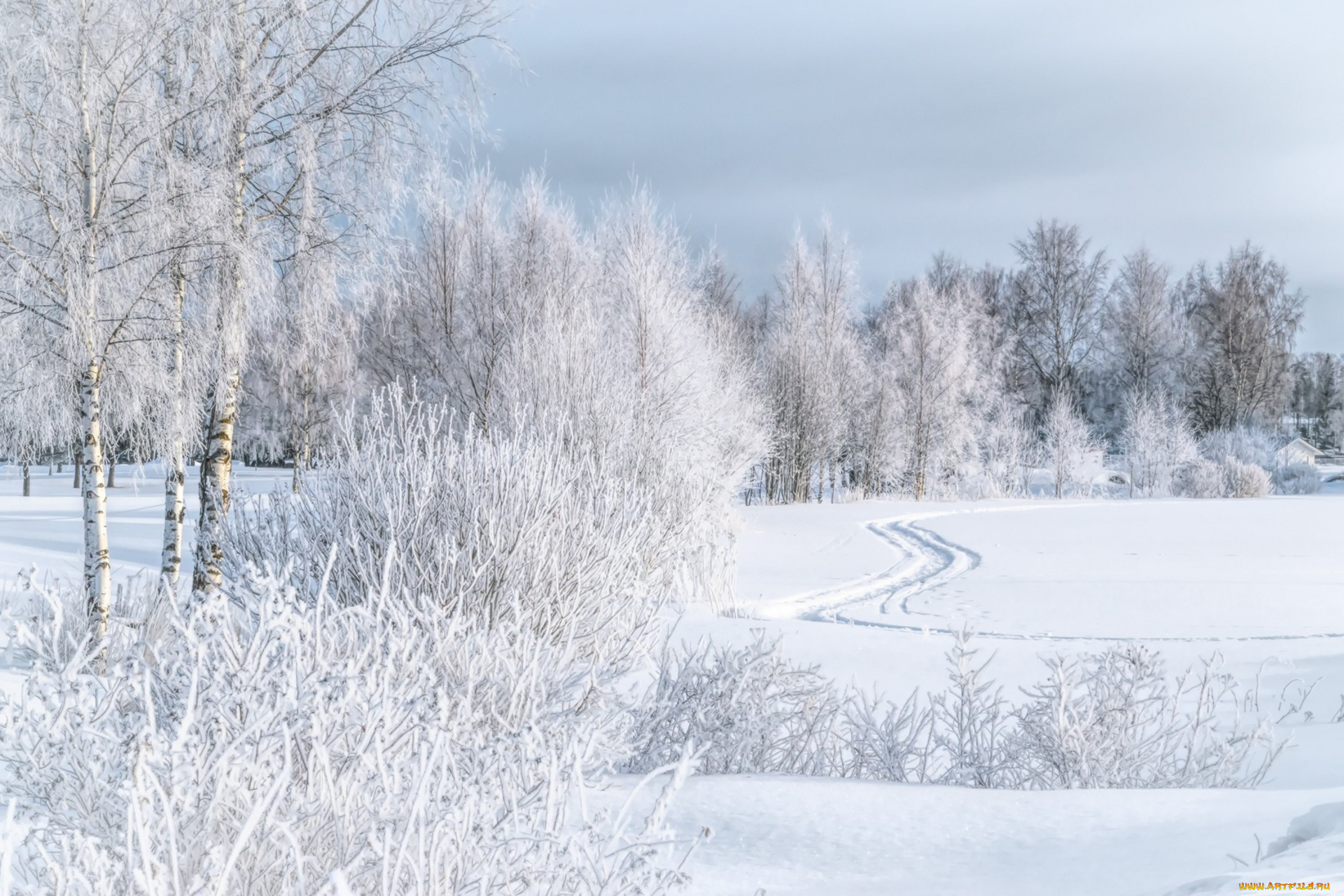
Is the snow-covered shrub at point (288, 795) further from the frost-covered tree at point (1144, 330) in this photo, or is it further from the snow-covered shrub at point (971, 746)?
the frost-covered tree at point (1144, 330)

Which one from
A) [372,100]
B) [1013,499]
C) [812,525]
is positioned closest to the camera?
[372,100]

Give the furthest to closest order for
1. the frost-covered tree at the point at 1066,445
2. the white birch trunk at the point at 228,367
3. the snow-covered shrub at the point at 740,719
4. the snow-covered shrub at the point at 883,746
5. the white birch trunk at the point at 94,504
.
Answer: the frost-covered tree at the point at 1066,445 < the white birch trunk at the point at 228,367 < the white birch trunk at the point at 94,504 < the snow-covered shrub at the point at 740,719 < the snow-covered shrub at the point at 883,746

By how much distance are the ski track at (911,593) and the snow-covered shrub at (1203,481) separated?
16125 mm

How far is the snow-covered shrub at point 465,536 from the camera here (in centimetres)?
478

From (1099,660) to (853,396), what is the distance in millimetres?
26021

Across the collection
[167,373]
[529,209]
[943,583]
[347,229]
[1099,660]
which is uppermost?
[529,209]

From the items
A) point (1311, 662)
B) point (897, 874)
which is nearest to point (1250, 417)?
point (1311, 662)

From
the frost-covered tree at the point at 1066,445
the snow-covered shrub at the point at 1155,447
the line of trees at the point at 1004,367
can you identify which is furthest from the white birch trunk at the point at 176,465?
the snow-covered shrub at the point at 1155,447

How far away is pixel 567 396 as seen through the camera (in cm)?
1205

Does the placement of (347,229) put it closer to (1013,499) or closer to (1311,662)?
(1311,662)

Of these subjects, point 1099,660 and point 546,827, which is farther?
point 1099,660

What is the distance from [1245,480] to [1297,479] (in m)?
6.27

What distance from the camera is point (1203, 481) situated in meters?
31.1

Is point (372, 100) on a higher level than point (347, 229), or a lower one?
higher
